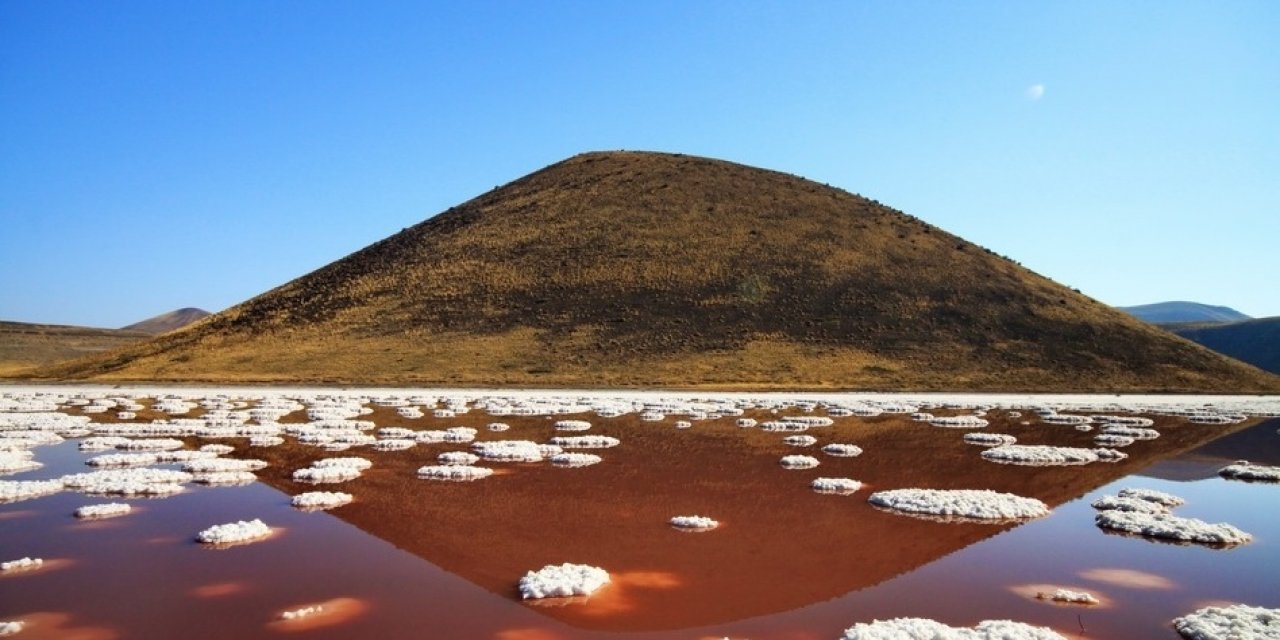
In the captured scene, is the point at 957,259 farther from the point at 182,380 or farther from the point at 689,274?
the point at 182,380

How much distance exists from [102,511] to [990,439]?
21.6 metres

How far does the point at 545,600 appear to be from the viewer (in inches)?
305

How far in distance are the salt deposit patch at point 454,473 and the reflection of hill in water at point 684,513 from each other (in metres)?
0.30

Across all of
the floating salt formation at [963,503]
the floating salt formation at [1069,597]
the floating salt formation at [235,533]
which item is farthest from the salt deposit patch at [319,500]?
the floating salt formation at [1069,597]

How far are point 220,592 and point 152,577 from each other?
1.16 m

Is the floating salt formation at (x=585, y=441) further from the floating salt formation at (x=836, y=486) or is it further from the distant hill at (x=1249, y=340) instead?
the distant hill at (x=1249, y=340)

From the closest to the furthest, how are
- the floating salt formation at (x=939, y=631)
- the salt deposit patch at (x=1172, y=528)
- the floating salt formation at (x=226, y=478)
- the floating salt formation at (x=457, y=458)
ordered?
the floating salt formation at (x=939, y=631), the salt deposit patch at (x=1172, y=528), the floating salt formation at (x=226, y=478), the floating salt formation at (x=457, y=458)

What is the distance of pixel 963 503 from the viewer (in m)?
12.5

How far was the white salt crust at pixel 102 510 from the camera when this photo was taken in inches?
440

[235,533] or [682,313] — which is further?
[682,313]

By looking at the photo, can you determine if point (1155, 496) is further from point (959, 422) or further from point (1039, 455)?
point (959, 422)

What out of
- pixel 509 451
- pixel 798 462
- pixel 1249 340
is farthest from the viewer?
pixel 1249 340

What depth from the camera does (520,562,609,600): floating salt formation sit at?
7.87 m

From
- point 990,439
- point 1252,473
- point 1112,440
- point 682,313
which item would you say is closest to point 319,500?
point 990,439
